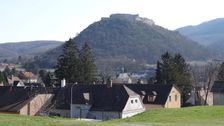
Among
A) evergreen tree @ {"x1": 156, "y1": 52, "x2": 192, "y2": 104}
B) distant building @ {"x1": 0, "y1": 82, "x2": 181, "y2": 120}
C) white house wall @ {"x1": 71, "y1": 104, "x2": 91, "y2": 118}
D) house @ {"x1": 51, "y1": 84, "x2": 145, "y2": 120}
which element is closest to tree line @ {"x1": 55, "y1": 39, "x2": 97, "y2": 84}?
evergreen tree @ {"x1": 156, "y1": 52, "x2": 192, "y2": 104}

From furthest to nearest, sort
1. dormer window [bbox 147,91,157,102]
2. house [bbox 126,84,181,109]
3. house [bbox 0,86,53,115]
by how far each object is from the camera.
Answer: dormer window [bbox 147,91,157,102]
house [bbox 126,84,181,109]
house [bbox 0,86,53,115]

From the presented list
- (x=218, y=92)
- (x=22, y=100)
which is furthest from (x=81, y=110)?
(x=218, y=92)

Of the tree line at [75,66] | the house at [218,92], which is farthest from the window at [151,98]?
the tree line at [75,66]

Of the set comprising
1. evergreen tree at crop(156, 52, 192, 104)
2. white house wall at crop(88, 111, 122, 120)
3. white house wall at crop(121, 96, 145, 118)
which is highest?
evergreen tree at crop(156, 52, 192, 104)

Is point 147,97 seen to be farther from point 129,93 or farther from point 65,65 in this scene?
point 65,65

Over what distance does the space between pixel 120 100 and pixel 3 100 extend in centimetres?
1651

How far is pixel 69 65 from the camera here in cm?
9650

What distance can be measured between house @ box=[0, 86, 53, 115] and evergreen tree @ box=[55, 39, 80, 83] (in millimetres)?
23671

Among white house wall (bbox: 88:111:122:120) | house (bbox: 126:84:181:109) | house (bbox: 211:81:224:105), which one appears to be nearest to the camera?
white house wall (bbox: 88:111:122:120)

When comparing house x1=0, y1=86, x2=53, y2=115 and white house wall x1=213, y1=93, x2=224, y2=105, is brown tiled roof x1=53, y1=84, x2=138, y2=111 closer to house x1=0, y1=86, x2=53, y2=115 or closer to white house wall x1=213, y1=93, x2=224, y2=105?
house x1=0, y1=86, x2=53, y2=115

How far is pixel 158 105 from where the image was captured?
7212 cm

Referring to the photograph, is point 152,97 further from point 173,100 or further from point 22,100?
point 22,100

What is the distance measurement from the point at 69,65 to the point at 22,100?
31072 mm

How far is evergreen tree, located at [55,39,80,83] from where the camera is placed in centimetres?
9481
